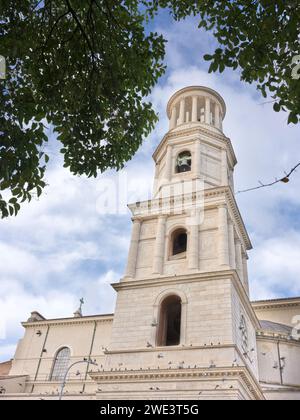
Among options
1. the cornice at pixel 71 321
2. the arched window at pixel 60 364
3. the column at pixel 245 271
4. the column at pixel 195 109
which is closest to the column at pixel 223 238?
the column at pixel 245 271

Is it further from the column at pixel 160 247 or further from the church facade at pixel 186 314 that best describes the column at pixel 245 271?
the column at pixel 160 247

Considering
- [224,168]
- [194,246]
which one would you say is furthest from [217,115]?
[194,246]

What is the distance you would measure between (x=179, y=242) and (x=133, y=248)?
3033mm

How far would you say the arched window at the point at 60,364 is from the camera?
33138 mm

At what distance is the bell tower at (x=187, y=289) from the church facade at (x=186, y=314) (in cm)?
5

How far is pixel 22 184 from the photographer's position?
7.35 metres

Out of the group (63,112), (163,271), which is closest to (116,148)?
(63,112)

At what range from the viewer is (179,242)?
25.1 meters

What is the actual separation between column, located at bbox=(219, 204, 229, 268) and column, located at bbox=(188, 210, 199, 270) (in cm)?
133

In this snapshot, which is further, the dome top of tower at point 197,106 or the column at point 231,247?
the dome top of tower at point 197,106

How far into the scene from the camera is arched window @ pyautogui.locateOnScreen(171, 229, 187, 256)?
957 inches

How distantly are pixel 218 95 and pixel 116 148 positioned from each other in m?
24.8

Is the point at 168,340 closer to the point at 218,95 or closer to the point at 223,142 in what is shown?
the point at 223,142

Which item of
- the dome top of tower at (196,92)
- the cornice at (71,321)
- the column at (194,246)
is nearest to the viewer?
the column at (194,246)
